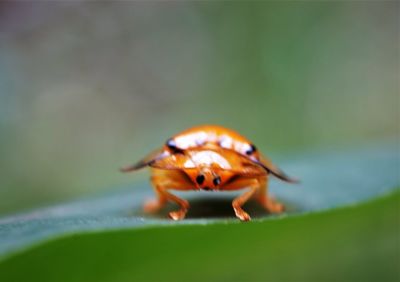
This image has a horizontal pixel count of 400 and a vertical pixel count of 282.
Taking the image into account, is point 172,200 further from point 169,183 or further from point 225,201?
point 225,201

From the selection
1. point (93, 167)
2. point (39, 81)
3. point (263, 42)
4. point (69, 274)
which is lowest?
point (69, 274)

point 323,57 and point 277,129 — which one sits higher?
point 323,57

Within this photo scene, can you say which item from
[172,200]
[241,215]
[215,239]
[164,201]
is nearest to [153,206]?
[164,201]

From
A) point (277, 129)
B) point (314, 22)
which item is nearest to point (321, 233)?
point (277, 129)

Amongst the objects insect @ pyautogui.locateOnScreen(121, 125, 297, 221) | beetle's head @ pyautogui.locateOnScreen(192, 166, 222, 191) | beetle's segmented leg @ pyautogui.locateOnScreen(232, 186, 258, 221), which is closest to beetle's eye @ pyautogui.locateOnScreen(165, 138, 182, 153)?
insect @ pyautogui.locateOnScreen(121, 125, 297, 221)

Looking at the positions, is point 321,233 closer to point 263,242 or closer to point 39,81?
point 263,242

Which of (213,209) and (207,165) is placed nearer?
(207,165)

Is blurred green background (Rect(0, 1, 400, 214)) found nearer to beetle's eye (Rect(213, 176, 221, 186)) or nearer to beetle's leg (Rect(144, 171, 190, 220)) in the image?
beetle's leg (Rect(144, 171, 190, 220))
